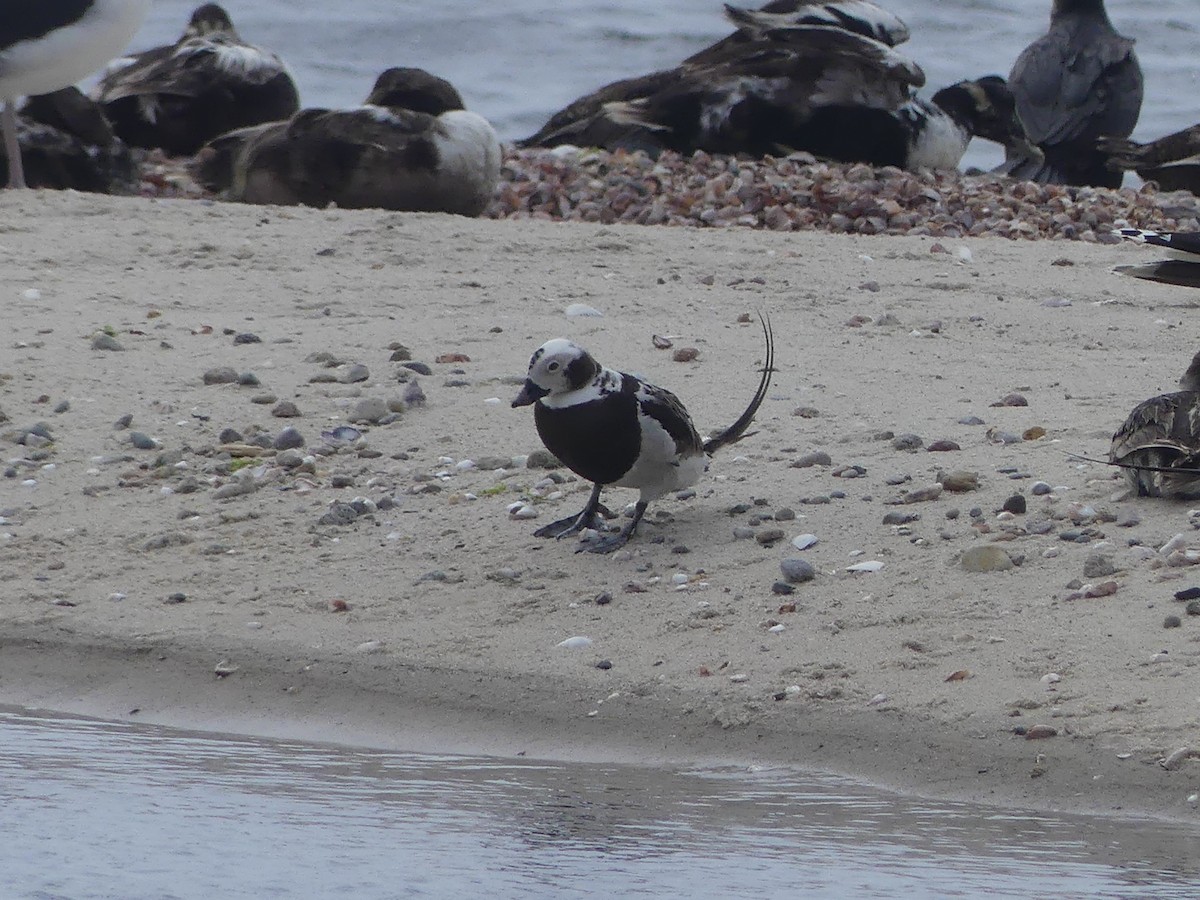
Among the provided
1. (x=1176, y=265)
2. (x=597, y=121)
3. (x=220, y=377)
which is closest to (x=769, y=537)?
(x=1176, y=265)

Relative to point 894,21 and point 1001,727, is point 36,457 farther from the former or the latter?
point 894,21

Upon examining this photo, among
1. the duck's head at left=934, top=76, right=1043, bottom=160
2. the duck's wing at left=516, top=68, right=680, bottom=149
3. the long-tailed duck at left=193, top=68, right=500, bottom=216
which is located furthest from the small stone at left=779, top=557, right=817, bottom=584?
the duck's head at left=934, top=76, right=1043, bottom=160

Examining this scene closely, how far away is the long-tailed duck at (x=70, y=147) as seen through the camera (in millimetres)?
10336

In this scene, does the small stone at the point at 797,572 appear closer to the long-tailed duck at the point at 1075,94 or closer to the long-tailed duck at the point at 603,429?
the long-tailed duck at the point at 603,429

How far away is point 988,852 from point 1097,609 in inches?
43.2

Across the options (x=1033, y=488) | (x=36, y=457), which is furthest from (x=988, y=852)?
(x=36, y=457)

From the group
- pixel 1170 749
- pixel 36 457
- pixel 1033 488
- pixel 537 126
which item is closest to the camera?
pixel 1170 749

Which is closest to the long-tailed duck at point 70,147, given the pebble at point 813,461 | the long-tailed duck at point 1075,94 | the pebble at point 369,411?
the pebble at point 369,411

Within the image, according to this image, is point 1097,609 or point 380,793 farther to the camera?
point 1097,609

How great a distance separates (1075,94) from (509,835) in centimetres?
1192

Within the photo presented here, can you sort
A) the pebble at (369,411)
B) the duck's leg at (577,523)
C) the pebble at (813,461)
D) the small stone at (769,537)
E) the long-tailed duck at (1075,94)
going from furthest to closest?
the long-tailed duck at (1075,94) → the pebble at (369,411) → the pebble at (813,461) → the duck's leg at (577,523) → the small stone at (769,537)

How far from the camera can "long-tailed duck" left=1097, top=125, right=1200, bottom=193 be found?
38.8ft

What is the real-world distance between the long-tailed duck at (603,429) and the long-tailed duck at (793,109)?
7252 mm

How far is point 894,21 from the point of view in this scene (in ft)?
47.4
